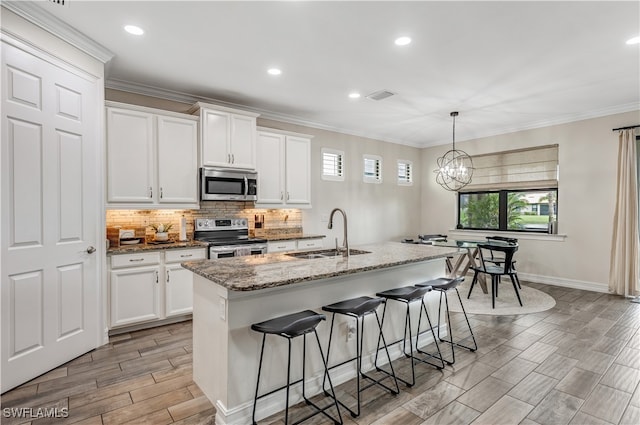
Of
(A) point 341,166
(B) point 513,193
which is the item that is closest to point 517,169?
(B) point 513,193

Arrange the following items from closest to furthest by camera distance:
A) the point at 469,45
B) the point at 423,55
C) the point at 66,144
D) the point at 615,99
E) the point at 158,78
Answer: the point at 66,144 → the point at 469,45 → the point at 423,55 → the point at 158,78 → the point at 615,99

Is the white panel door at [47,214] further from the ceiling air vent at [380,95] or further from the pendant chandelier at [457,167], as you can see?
the pendant chandelier at [457,167]

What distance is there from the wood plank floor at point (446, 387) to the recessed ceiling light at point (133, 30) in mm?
2874

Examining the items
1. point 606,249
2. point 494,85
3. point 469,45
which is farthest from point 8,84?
point 606,249

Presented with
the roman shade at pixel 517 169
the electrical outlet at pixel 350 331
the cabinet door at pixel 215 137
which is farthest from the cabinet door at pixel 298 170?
the roman shade at pixel 517 169

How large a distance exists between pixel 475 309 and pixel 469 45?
3.18 metres

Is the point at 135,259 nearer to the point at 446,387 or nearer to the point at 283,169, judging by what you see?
the point at 283,169

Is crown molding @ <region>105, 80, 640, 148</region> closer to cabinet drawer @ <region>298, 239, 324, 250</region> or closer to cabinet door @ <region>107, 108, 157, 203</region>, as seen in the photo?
cabinet door @ <region>107, 108, 157, 203</region>

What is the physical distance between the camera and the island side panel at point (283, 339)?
2055 mm

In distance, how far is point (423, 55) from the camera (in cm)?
333

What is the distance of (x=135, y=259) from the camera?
3525 millimetres

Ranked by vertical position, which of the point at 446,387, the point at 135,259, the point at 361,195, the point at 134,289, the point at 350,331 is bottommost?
the point at 446,387

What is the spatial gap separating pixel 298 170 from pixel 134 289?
2.80m

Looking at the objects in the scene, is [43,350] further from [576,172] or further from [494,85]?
[576,172]
